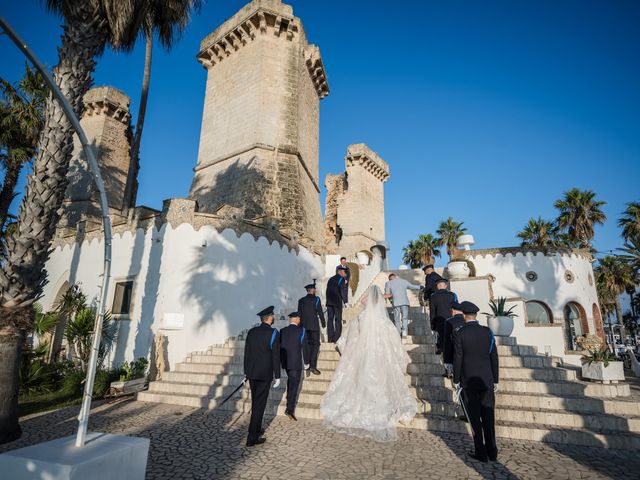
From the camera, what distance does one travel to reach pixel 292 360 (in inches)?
259

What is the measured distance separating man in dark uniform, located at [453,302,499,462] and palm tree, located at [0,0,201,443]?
6931 millimetres

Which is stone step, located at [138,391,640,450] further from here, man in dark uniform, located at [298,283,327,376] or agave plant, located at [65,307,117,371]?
agave plant, located at [65,307,117,371]

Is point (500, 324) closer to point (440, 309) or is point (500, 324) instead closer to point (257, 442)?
point (440, 309)

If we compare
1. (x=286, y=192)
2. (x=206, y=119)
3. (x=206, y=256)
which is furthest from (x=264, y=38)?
(x=206, y=256)

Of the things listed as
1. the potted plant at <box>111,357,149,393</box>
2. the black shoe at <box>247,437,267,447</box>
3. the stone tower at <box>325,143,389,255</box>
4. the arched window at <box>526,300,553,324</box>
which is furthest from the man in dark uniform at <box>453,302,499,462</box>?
the stone tower at <box>325,143,389,255</box>

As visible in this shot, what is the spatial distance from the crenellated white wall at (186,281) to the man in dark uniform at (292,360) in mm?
5582

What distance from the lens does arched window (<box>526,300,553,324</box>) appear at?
2256 centimetres

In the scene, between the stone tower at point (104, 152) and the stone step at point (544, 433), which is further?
the stone tower at point (104, 152)

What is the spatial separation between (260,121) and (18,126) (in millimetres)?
10749

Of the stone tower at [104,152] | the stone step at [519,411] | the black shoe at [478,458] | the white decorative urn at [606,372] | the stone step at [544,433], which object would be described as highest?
the stone tower at [104,152]

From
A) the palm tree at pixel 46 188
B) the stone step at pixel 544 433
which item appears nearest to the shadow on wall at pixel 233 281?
the palm tree at pixel 46 188

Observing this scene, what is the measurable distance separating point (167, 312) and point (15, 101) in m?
10.4

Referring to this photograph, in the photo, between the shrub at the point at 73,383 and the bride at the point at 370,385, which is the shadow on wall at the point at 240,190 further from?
the bride at the point at 370,385

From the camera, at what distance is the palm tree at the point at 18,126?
13.3 m
